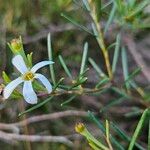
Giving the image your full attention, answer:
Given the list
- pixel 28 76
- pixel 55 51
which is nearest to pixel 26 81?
pixel 28 76

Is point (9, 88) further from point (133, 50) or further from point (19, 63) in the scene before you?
point (133, 50)

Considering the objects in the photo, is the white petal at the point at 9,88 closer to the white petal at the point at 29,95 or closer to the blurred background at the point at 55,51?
the white petal at the point at 29,95

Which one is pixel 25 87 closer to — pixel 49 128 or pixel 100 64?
pixel 49 128

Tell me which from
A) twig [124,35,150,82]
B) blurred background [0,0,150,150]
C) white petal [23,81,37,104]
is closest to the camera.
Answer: white petal [23,81,37,104]

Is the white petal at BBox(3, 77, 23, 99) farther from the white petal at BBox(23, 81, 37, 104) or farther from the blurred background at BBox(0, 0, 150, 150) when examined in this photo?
the blurred background at BBox(0, 0, 150, 150)

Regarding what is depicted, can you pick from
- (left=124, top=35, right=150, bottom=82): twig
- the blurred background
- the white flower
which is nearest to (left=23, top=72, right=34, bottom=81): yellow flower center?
the white flower

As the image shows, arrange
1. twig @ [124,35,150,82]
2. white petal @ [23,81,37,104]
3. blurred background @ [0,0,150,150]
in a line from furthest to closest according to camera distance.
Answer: twig @ [124,35,150,82] → blurred background @ [0,0,150,150] → white petal @ [23,81,37,104]
